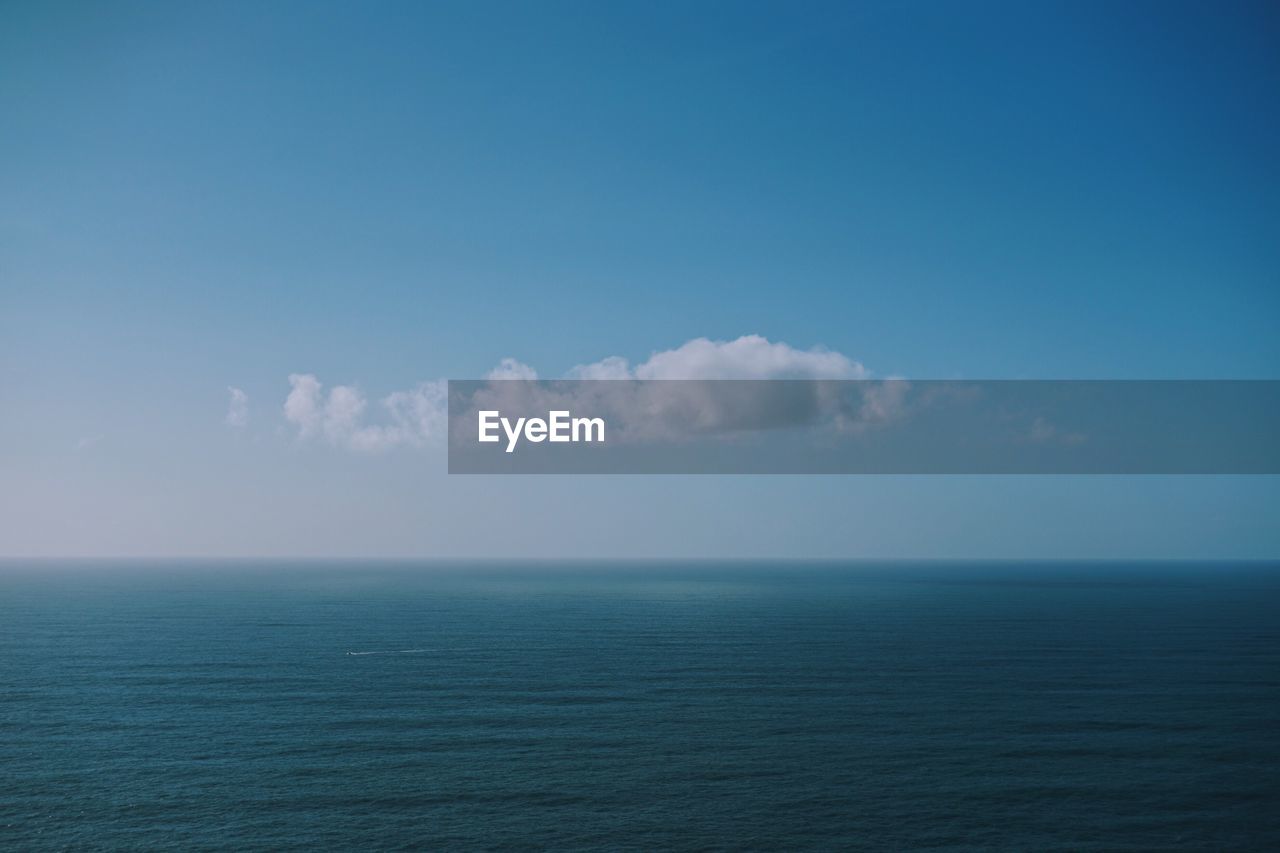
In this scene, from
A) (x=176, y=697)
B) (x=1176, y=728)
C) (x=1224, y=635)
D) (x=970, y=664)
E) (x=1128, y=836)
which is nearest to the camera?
(x=1128, y=836)

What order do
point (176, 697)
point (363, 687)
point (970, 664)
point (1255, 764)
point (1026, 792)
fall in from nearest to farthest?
point (1026, 792) → point (1255, 764) → point (176, 697) → point (363, 687) → point (970, 664)

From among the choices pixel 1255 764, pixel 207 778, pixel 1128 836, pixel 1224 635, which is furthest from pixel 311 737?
pixel 1224 635

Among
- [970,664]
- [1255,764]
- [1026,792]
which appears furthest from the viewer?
[970,664]

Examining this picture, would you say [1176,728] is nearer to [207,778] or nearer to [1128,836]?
[1128,836]

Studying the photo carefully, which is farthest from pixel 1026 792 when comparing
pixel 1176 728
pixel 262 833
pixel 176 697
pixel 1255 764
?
pixel 176 697

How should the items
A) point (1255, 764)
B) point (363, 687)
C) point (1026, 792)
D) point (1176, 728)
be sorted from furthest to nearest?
point (363, 687) < point (1176, 728) < point (1255, 764) < point (1026, 792)

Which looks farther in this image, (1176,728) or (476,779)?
(1176,728)

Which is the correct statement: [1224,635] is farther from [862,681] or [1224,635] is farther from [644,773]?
[644,773]
